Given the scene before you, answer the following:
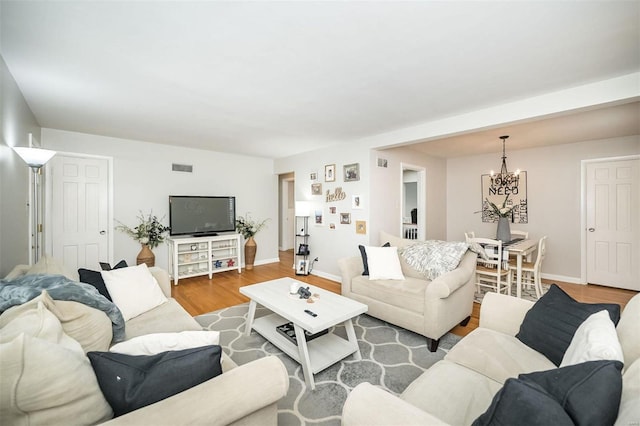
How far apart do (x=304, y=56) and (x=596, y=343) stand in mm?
2177

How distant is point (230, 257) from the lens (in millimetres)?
5285

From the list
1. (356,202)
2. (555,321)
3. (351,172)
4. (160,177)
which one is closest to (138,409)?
(555,321)

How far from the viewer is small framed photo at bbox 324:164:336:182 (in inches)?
184

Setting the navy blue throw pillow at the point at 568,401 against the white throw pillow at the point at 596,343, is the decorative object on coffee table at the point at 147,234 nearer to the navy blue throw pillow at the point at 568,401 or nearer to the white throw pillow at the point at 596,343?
the navy blue throw pillow at the point at 568,401

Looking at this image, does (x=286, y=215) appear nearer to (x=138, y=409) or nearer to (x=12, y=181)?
(x=12, y=181)

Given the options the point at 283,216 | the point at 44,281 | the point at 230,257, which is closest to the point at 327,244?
the point at 230,257

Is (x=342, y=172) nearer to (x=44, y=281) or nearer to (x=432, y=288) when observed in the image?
(x=432, y=288)

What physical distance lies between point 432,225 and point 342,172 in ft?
8.09

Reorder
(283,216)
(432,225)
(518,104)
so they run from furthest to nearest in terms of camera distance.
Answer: (283,216)
(432,225)
(518,104)

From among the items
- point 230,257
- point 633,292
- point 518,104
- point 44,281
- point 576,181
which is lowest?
point 633,292

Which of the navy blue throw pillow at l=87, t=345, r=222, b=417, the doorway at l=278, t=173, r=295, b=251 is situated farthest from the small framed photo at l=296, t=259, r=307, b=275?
the navy blue throw pillow at l=87, t=345, r=222, b=417

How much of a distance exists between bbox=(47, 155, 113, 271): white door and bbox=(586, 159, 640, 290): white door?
785 centimetres

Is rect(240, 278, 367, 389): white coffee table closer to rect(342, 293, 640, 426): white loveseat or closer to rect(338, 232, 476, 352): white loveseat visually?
rect(338, 232, 476, 352): white loveseat

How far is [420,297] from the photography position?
251 centimetres
